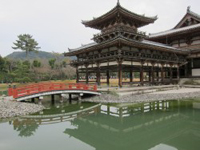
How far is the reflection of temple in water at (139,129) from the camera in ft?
23.2

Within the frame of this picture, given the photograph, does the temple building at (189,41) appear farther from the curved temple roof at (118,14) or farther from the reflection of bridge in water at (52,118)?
the reflection of bridge in water at (52,118)

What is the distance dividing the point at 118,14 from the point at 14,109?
16.1m

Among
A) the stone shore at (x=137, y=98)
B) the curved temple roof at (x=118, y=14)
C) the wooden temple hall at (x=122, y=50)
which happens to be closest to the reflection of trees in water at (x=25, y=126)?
the stone shore at (x=137, y=98)

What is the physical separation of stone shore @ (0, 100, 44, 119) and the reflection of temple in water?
4221mm

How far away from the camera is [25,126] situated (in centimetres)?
970

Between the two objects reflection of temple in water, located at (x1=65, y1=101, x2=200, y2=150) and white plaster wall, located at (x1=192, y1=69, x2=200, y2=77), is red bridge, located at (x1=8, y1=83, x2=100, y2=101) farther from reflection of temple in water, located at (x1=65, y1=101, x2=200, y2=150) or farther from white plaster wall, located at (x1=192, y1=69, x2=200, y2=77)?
white plaster wall, located at (x1=192, y1=69, x2=200, y2=77)

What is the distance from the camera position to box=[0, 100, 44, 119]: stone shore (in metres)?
11.3

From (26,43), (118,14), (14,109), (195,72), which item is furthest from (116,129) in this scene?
(26,43)

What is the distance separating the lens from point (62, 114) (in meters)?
12.5

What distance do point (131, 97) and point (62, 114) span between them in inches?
303

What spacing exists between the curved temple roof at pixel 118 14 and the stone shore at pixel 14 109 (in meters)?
14.8

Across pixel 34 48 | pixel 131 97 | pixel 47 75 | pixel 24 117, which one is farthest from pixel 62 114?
pixel 34 48

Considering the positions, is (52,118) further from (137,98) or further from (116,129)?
(137,98)

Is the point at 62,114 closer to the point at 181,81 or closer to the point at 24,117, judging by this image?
the point at 24,117
